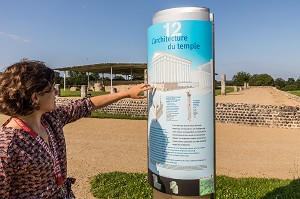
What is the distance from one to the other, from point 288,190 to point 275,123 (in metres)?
7.35

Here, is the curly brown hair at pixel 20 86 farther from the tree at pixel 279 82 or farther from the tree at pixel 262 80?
the tree at pixel 262 80

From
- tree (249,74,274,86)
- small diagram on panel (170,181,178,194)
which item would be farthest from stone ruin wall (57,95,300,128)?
tree (249,74,274,86)

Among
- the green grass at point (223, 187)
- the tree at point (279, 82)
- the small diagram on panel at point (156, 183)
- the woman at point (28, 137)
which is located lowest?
the green grass at point (223, 187)

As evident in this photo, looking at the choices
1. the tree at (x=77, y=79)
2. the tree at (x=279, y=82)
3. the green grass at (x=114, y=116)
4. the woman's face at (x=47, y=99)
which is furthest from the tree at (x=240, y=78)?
the woman's face at (x=47, y=99)

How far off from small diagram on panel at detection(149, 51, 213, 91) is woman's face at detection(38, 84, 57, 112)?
1.21 meters

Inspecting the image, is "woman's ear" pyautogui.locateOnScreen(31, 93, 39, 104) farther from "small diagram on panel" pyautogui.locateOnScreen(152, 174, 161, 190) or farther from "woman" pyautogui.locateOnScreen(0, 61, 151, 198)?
"small diagram on panel" pyautogui.locateOnScreen(152, 174, 161, 190)

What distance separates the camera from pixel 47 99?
2.09 meters

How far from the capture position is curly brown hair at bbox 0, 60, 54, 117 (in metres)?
1.91

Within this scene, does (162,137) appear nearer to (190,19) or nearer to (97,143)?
(190,19)

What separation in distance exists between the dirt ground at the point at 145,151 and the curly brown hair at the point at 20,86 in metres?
3.64

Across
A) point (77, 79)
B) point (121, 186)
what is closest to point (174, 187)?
point (121, 186)

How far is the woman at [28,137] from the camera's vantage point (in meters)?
1.86

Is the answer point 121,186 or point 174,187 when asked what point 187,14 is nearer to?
point 174,187

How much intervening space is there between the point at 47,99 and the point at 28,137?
313 mm
